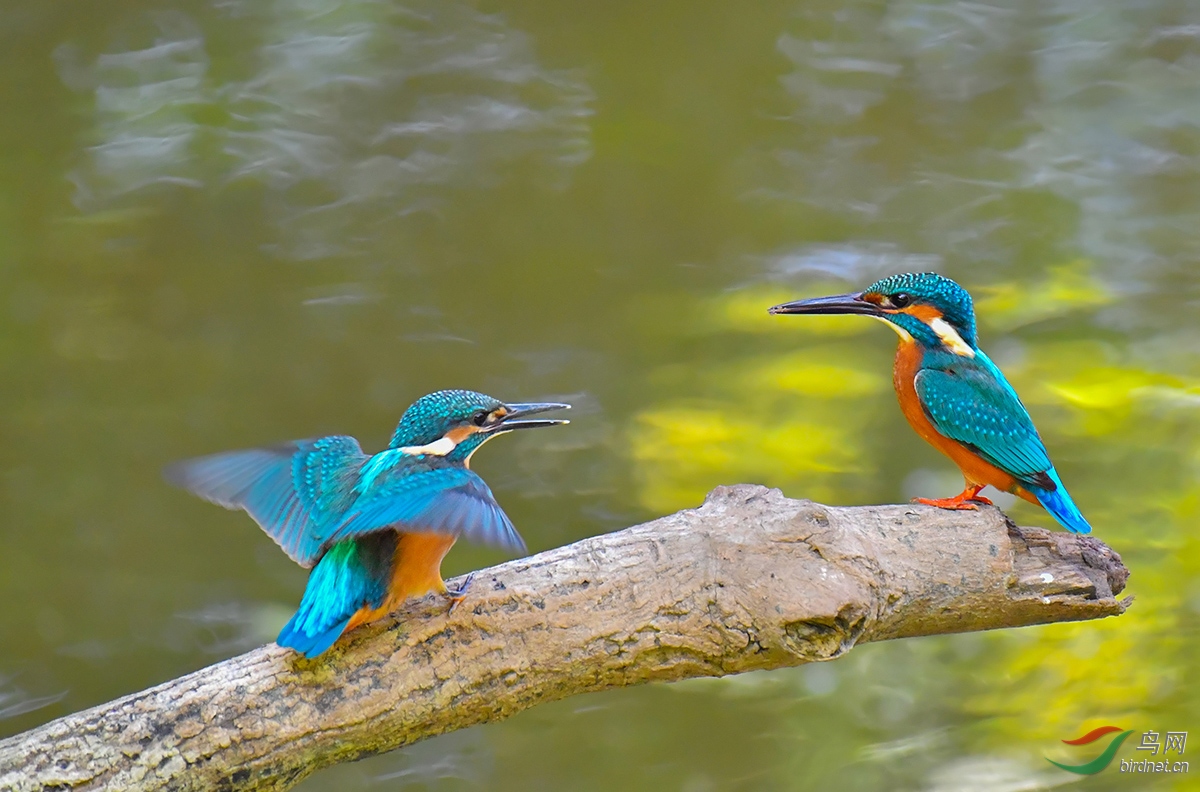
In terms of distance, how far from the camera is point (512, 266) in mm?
4277

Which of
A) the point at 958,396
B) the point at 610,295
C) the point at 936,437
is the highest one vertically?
the point at 958,396

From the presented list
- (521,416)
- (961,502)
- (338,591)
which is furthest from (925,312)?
(338,591)

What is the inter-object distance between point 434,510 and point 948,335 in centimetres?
134

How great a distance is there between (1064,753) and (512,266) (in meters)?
2.85

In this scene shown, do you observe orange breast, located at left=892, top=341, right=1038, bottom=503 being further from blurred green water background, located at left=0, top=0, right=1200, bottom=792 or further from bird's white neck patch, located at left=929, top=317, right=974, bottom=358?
blurred green water background, located at left=0, top=0, right=1200, bottom=792

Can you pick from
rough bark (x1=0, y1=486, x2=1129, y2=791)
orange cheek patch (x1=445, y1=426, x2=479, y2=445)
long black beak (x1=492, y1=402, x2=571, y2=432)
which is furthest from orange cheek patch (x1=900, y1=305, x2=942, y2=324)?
orange cheek patch (x1=445, y1=426, x2=479, y2=445)

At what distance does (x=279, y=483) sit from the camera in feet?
6.94

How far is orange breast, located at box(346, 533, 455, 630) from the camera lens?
1857 mm

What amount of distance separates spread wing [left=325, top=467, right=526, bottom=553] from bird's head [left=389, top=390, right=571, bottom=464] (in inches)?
4.6

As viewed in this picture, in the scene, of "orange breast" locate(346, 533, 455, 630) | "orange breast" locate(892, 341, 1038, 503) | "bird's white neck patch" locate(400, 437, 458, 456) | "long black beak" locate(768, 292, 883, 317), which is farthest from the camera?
"long black beak" locate(768, 292, 883, 317)

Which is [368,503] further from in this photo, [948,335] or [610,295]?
[610,295]

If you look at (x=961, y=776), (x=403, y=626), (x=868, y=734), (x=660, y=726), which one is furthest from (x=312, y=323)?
(x=961, y=776)

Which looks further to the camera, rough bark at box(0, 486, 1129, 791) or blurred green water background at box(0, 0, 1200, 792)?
blurred green water background at box(0, 0, 1200, 792)

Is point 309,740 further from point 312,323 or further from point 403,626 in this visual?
point 312,323
